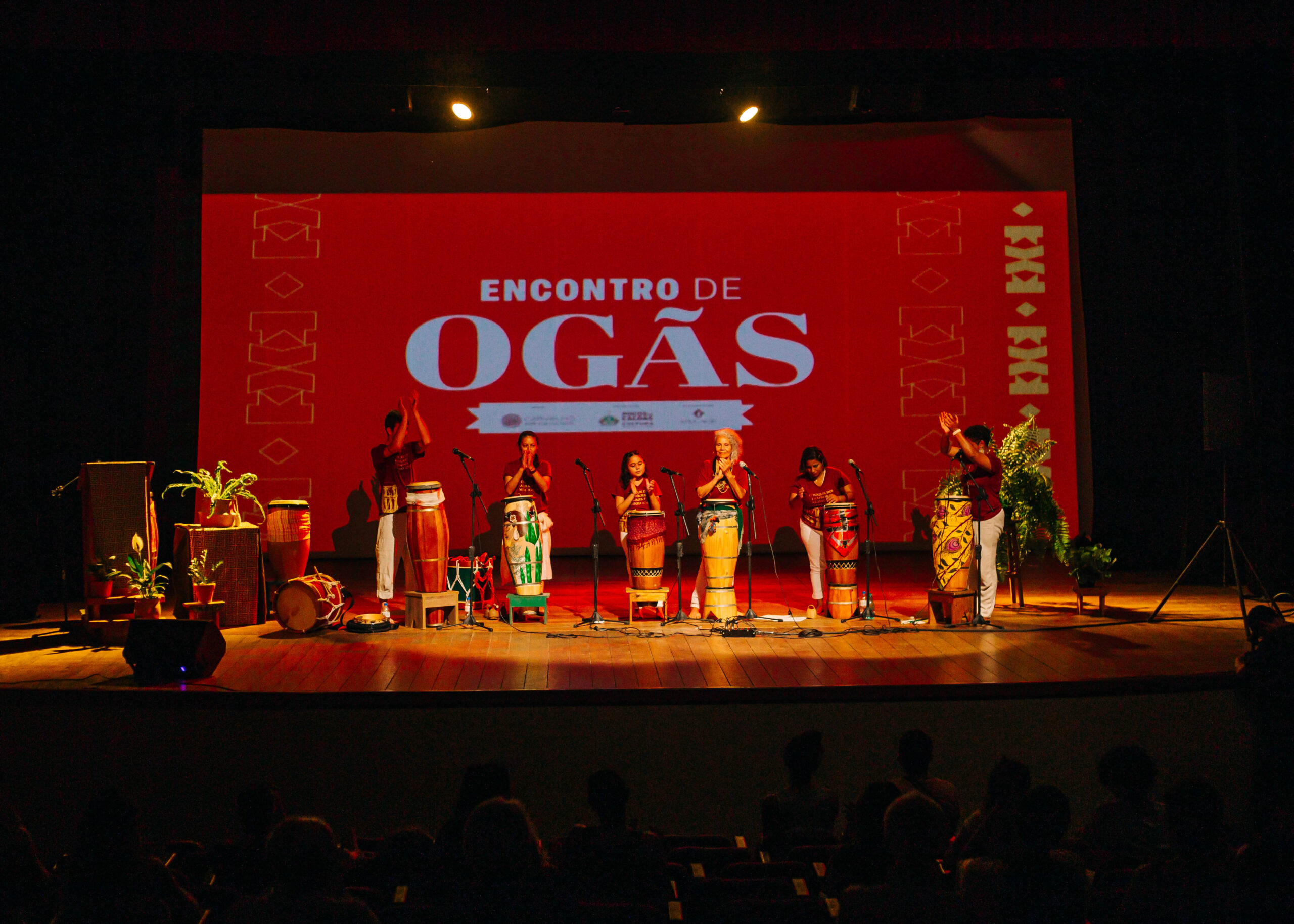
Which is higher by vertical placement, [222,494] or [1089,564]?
[222,494]

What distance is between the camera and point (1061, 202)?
8.79m

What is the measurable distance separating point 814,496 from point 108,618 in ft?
14.5

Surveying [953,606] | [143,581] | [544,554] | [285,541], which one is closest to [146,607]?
[143,581]

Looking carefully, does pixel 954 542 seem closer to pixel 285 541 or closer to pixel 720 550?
pixel 720 550

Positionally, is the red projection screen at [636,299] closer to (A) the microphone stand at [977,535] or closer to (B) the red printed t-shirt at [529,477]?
(B) the red printed t-shirt at [529,477]

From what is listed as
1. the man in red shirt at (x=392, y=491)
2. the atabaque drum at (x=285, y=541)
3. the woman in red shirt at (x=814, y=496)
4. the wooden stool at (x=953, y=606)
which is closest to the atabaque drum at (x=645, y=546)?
the woman in red shirt at (x=814, y=496)

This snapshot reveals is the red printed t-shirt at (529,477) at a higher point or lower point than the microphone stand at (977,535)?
higher

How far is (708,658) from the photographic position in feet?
16.6

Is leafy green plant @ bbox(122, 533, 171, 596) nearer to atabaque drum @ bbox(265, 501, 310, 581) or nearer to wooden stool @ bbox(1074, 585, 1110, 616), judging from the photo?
atabaque drum @ bbox(265, 501, 310, 581)

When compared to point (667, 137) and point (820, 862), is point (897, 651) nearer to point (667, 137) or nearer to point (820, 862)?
point (820, 862)

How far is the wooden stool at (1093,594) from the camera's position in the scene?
20.7 ft

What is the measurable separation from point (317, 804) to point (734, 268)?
6.03 metres

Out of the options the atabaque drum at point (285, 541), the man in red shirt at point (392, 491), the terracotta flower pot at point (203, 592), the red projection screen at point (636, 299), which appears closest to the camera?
the terracotta flower pot at point (203, 592)

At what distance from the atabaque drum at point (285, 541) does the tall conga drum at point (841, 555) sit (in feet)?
11.6
